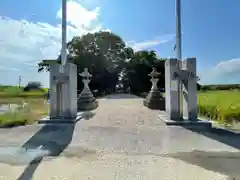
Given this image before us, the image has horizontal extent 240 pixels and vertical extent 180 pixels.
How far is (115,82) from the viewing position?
32.7 meters

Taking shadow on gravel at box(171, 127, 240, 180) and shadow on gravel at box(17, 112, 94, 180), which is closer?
shadow on gravel at box(171, 127, 240, 180)

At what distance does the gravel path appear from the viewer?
2.99 m

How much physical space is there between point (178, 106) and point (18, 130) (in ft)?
Result: 13.1

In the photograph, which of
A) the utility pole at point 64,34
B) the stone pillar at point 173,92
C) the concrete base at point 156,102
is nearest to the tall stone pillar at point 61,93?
the utility pole at point 64,34

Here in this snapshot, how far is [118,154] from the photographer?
3.82 meters

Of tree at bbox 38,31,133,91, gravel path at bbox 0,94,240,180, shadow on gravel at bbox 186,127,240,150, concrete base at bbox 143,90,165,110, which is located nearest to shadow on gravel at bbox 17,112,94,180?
gravel path at bbox 0,94,240,180

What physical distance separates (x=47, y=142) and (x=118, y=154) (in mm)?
1541

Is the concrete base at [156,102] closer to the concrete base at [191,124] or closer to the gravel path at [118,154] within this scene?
the concrete base at [191,124]

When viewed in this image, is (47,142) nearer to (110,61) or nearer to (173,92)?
(173,92)

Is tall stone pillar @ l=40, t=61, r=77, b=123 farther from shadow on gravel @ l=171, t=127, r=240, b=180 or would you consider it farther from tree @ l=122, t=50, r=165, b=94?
tree @ l=122, t=50, r=165, b=94

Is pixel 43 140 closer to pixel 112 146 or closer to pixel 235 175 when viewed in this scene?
pixel 112 146

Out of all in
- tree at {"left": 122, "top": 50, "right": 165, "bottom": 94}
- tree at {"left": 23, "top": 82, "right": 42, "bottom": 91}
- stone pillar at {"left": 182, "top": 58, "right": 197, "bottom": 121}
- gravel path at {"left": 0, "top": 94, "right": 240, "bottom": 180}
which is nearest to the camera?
gravel path at {"left": 0, "top": 94, "right": 240, "bottom": 180}

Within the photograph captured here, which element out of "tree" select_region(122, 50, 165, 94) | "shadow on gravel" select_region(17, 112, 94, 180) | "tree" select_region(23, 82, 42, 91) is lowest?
"shadow on gravel" select_region(17, 112, 94, 180)

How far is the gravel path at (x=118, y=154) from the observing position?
2.99m
